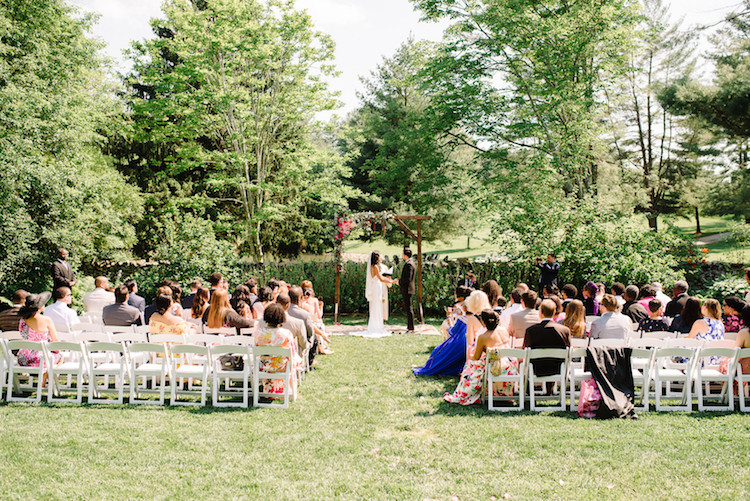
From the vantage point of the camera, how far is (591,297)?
30.0 ft

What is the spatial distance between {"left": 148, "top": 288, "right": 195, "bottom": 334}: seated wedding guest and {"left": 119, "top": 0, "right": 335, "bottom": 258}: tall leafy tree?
32.9 ft

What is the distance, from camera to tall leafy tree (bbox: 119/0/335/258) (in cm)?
1727

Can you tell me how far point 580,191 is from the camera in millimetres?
20250

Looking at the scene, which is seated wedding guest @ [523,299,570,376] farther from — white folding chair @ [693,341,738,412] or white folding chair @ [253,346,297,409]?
white folding chair @ [253,346,297,409]

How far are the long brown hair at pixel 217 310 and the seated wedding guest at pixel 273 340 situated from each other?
1.13 metres

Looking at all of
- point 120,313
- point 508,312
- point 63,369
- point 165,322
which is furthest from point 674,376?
point 120,313

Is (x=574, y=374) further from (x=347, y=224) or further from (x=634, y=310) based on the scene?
(x=347, y=224)

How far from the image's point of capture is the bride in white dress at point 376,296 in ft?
40.5

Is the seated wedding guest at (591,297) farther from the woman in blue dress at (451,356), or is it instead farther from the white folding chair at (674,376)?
the white folding chair at (674,376)

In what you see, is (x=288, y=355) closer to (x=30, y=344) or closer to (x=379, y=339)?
(x=30, y=344)

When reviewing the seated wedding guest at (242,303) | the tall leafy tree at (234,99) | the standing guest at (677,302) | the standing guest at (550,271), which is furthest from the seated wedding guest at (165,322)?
the tall leafy tree at (234,99)

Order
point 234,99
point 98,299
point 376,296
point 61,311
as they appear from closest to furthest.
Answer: point 61,311 → point 98,299 → point 376,296 → point 234,99

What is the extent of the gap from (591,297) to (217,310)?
20.0ft

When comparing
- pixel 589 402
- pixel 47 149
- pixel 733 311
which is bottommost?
pixel 589 402
